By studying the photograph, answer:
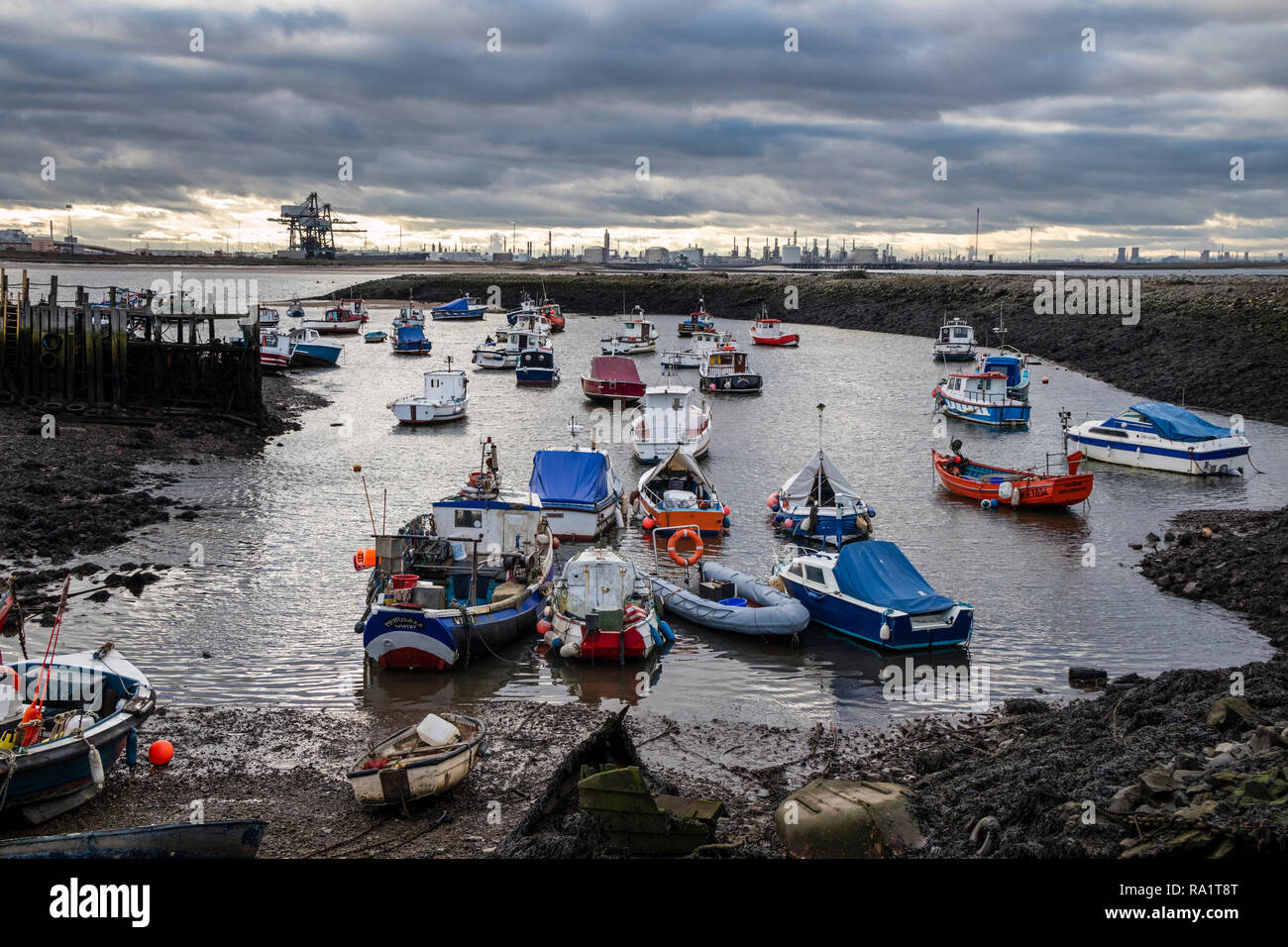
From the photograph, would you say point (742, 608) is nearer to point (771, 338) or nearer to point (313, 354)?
point (313, 354)

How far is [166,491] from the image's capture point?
3161 cm

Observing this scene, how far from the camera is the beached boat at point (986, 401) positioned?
5109 centimetres

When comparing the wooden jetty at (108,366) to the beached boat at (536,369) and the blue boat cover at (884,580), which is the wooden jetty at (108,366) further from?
the blue boat cover at (884,580)

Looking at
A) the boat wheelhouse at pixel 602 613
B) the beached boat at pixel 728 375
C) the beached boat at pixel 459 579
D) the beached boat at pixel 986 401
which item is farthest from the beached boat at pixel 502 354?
the boat wheelhouse at pixel 602 613

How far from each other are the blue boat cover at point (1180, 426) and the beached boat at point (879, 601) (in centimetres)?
2184

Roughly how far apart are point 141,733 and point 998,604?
671 inches

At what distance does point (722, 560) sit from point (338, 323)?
3056 inches

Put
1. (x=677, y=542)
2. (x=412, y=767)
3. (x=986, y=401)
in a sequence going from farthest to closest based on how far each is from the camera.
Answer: (x=986, y=401) < (x=677, y=542) < (x=412, y=767)

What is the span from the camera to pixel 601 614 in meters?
19.4

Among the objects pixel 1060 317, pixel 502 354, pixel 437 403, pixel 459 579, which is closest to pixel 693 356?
pixel 502 354
